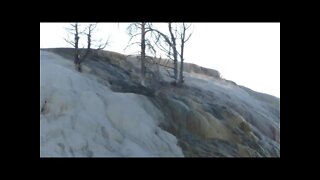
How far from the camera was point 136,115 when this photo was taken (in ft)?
49.9

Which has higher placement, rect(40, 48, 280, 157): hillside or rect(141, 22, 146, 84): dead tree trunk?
rect(141, 22, 146, 84): dead tree trunk

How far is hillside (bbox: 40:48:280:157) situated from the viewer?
13453 mm

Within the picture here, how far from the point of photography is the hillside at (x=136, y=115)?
13.5 meters

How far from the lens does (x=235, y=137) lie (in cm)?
1678

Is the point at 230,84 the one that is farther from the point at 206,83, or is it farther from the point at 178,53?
the point at 178,53

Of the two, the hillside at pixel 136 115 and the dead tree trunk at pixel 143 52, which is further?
the dead tree trunk at pixel 143 52

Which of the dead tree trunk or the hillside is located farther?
the dead tree trunk

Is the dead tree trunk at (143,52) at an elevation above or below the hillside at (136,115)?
above

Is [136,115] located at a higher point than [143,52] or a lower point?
lower

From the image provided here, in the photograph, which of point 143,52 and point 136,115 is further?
point 143,52
